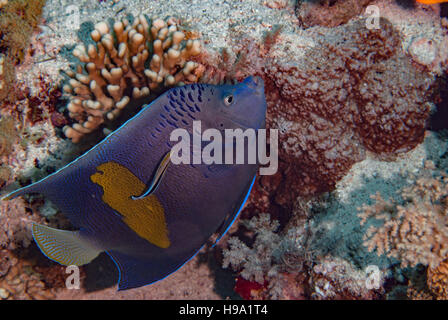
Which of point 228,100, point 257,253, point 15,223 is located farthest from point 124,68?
point 257,253

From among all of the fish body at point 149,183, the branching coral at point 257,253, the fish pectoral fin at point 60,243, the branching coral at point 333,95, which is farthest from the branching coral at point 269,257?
the fish pectoral fin at point 60,243

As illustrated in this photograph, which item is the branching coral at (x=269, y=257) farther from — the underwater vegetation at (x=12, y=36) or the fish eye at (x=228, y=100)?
the underwater vegetation at (x=12, y=36)

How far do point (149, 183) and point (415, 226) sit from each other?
2228 mm

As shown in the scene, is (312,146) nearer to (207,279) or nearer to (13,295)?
(207,279)

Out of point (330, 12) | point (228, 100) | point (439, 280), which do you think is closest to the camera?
point (228, 100)

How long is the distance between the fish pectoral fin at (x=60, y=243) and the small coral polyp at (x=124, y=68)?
1.18 m

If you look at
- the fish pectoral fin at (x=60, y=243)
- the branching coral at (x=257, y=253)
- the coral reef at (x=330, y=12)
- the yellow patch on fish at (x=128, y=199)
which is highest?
the coral reef at (x=330, y=12)

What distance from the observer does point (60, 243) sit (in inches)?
76.9

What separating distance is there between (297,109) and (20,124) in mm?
3044

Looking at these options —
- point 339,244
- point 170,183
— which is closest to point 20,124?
point 170,183

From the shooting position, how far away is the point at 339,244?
2.87 metres

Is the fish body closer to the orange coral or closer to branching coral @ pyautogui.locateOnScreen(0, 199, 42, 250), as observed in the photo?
branching coral @ pyautogui.locateOnScreen(0, 199, 42, 250)

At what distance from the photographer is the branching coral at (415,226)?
239 centimetres

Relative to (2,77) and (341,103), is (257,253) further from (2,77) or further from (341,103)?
(2,77)
